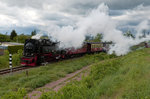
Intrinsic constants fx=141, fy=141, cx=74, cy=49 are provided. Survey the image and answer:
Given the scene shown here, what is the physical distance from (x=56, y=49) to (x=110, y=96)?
45.0ft

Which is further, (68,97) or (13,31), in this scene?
(13,31)

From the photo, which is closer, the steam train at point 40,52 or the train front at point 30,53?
the train front at point 30,53

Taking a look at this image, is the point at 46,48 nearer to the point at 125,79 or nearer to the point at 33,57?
the point at 33,57

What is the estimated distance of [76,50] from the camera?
77.9 ft

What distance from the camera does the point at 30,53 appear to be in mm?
16531

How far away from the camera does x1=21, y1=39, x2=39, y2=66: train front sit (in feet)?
52.0

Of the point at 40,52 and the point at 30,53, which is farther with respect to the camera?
the point at 40,52

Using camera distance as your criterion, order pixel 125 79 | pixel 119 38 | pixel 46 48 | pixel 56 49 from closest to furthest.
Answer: pixel 125 79
pixel 46 48
pixel 56 49
pixel 119 38

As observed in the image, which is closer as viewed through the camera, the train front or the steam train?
the train front

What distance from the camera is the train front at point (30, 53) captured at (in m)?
15.9

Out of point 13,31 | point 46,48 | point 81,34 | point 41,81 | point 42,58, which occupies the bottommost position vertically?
point 41,81

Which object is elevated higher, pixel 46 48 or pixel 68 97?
pixel 46 48

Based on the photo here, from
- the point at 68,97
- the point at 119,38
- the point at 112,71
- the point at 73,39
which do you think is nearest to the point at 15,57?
the point at 73,39

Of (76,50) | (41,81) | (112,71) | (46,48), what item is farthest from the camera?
(76,50)
